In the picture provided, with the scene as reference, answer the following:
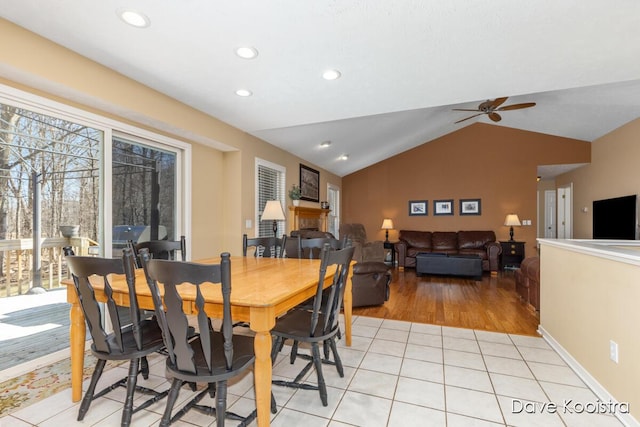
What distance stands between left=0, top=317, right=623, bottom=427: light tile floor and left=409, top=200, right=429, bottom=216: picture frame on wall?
526 centimetres

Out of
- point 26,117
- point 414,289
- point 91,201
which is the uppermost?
point 26,117

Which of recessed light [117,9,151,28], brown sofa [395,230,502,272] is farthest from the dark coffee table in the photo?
recessed light [117,9,151,28]

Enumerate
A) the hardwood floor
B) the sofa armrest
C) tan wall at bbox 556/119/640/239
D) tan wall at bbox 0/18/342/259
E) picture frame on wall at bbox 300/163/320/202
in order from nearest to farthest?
tan wall at bbox 0/18/342/259 < the hardwood floor < tan wall at bbox 556/119/640/239 < picture frame on wall at bbox 300/163/320/202 < the sofa armrest

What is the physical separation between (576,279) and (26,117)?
429 centimetres

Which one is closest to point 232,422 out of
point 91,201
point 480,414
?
point 480,414

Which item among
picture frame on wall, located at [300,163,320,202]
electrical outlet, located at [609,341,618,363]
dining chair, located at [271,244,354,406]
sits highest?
picture frame on wall, located at [300,163,320,202]

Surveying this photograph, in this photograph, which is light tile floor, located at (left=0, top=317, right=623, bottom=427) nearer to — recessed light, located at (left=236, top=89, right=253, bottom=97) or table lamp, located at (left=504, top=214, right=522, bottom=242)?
recessed light, located at (left=236, top=89, right=253, bottom=97)

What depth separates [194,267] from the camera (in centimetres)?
130

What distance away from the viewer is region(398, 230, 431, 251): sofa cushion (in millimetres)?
7176

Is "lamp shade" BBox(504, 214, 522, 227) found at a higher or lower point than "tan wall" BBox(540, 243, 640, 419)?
higher

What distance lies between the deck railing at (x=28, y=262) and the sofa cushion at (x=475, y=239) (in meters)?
6.85

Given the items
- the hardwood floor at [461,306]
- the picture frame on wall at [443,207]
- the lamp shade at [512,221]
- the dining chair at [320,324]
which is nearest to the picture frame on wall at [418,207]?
the picture frame on wall at [443,207]

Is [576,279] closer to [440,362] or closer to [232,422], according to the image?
[440,362]

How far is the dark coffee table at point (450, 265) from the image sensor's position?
18.1ft
